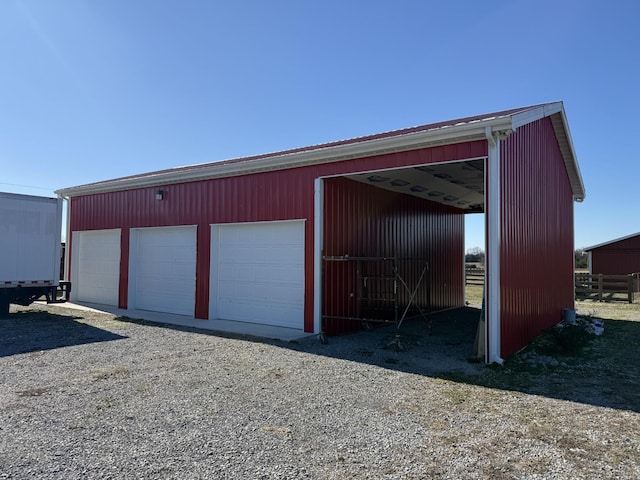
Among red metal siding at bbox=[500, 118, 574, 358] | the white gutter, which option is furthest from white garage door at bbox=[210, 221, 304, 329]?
red metal siding at bbox=[500, 118, 574, 358]

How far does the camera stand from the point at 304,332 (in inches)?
347

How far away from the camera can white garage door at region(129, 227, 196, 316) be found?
11062 millimetres

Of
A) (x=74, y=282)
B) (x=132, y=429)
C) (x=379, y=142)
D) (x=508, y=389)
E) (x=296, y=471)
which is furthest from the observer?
(x=74, y=282)

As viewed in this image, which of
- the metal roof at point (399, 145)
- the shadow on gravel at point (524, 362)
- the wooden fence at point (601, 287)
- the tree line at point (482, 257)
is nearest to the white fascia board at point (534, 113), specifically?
the metal roof at point (399, 145)

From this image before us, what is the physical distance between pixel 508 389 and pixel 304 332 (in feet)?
14.2

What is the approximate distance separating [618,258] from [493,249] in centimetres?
2072

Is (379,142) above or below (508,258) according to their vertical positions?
above

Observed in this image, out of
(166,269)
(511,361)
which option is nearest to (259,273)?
(166,269)

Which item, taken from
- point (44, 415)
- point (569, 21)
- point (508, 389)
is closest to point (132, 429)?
point (44, 415)

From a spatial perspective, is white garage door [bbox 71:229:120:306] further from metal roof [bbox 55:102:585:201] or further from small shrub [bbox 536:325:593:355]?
small shrub [bbox 536:325:593:355]

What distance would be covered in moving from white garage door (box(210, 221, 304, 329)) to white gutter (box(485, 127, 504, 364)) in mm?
3835

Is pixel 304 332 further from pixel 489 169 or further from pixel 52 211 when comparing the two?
pixel 52 211

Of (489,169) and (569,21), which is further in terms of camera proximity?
(569,21)

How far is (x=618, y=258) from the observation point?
22.8 metres
